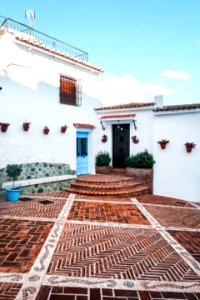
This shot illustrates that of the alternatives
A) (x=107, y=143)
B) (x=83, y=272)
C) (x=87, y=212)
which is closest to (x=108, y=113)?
(x=107, y=143)

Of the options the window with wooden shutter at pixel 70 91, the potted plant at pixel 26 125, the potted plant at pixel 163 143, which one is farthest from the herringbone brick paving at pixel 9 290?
the window with wooden shutter at pixel 70 91

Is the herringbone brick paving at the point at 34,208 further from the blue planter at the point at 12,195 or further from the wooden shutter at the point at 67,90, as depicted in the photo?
the wooden shutter at the point at 67,90

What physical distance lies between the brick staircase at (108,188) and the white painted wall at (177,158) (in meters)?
1.06

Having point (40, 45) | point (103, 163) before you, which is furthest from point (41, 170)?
point (40, 45)

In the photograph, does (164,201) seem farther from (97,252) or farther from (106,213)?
(97,252)

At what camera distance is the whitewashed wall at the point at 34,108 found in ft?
30.9

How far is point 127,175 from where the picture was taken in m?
12.3

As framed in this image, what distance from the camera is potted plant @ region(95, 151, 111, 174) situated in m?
13.4

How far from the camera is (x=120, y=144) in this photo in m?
13.4

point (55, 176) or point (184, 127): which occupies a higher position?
point (184, 127)

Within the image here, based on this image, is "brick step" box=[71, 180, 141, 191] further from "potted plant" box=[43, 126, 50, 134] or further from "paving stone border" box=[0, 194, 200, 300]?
"paving stone border" box=[0, 194, 200, 300]

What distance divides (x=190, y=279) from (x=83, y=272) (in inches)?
70.0

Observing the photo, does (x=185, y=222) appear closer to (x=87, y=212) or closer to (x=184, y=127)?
(x=87, y=212)

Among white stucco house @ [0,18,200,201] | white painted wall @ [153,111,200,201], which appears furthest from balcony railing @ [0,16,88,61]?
white painted wall @ [153,111,200,201]
